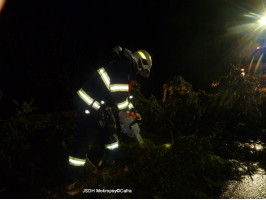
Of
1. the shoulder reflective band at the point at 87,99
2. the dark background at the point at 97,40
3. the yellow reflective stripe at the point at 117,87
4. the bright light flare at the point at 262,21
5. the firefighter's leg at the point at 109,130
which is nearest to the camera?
the yellow reflective stripe at the point at 117,87

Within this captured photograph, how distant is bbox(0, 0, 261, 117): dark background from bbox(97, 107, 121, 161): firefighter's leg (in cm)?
247

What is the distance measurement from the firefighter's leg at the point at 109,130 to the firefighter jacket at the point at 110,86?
0.15 metres

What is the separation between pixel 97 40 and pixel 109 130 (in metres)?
3.57

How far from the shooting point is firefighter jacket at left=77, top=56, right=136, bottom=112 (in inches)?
103

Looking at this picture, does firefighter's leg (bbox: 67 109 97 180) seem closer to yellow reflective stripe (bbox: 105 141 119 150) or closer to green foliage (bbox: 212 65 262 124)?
yellow reflective stripe (bbox: 105 141 119 150)

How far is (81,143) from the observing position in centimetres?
270

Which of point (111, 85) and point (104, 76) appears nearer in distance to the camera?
point (111, 85)

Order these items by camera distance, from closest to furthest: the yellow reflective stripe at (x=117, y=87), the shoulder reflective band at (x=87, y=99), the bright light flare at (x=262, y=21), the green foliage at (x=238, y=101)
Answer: the yellow reflective stripe at (x=117, y=87)
the shoulder reflective band at (x=87, y=99)
the green foliage at (x=238, y=101)
the bright light flare at (x=262, y=21)

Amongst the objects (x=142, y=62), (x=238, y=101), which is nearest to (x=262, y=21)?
(x=238, y=101)

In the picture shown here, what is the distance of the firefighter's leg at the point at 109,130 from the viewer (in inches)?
112

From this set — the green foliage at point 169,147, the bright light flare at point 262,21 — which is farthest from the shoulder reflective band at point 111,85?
the bright light flare at point 262,21

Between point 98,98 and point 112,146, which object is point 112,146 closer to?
point 112,146

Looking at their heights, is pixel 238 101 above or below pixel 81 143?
above

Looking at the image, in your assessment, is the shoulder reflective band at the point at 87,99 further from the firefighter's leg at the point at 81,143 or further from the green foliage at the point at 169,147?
the green foliage at the point at 169,147
